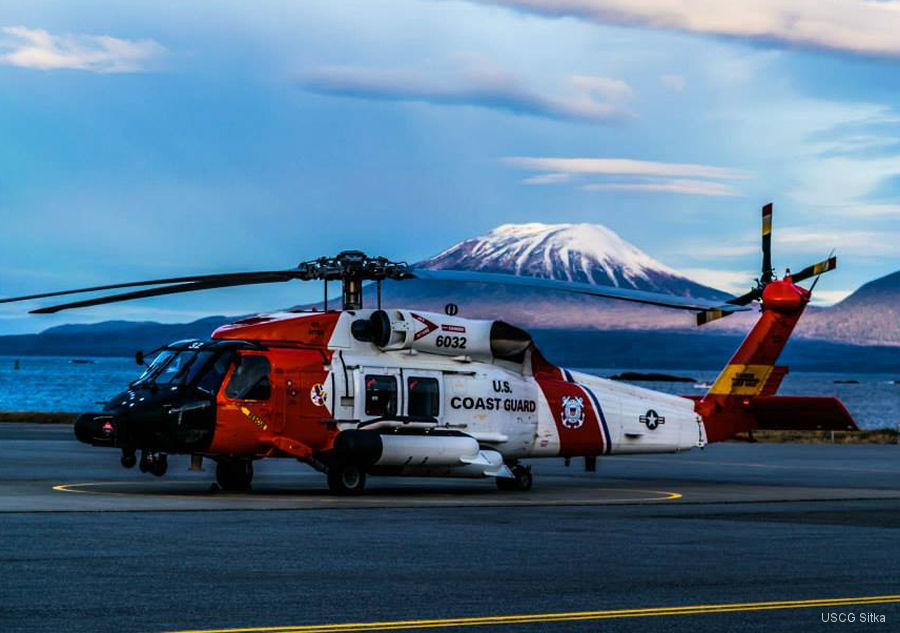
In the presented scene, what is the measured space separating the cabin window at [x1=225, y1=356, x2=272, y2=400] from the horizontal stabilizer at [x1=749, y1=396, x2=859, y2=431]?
12350 mm

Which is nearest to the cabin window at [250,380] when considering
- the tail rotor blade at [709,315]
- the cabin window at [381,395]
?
the cabin window at [381,395]

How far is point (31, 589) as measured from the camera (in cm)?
1333

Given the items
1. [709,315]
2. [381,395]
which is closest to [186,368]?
[381,395]

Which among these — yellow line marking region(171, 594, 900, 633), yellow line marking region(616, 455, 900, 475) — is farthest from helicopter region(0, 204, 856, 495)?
yellow line marking region(171, 594, 900, 633)

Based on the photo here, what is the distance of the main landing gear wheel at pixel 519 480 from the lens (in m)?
29.9

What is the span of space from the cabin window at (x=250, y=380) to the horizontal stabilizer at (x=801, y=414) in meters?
12.3

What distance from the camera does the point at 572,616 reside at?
12.5m

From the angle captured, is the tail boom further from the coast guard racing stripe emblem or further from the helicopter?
the coast guard racing stripe emblem

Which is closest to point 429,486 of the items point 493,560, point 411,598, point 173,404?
point 173,404

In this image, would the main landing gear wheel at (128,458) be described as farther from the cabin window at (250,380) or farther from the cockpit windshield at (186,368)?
the cabin window at (250,380)

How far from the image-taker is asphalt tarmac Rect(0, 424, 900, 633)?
1237 centimetres

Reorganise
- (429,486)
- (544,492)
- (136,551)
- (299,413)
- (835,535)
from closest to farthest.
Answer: (136,551), (835,535), (299,413), (544,492), (429,486)

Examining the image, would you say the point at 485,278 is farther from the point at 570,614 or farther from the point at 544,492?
the point at 570,614

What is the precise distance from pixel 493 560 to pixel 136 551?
392cm
